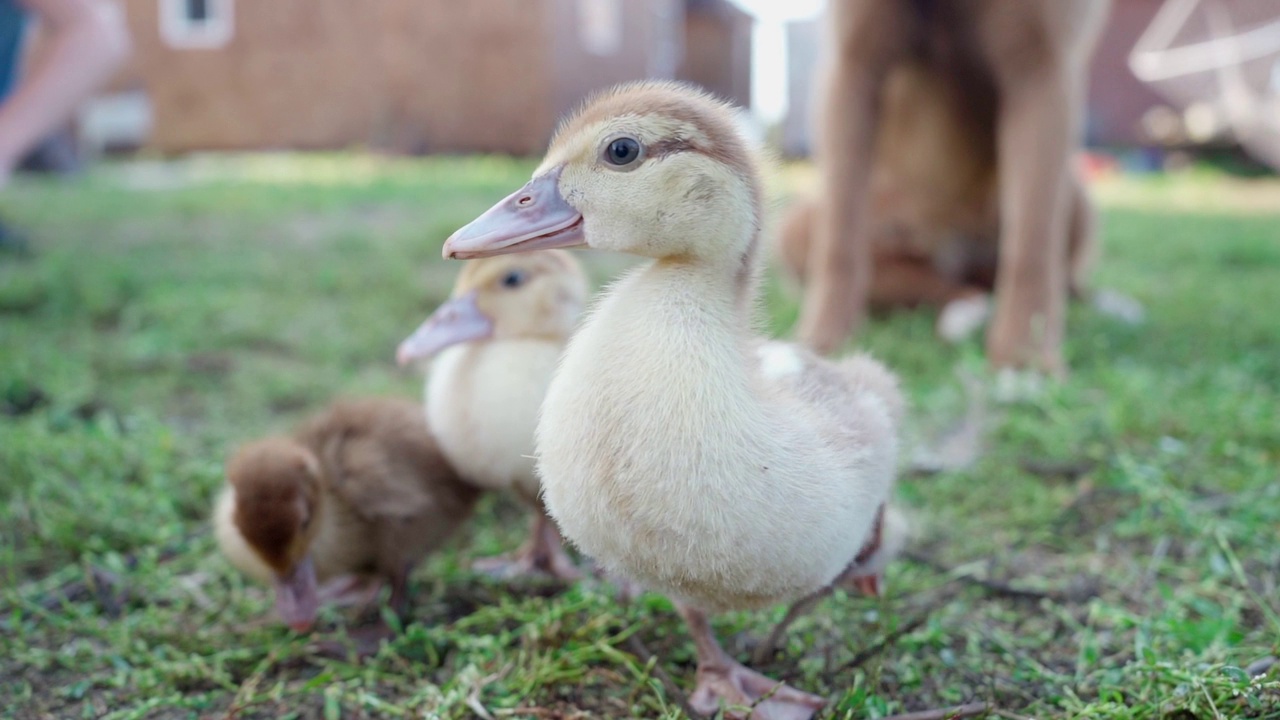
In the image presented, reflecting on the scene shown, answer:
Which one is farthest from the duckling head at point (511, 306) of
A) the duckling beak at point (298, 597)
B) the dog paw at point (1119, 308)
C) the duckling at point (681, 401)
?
the dog paw at point (1119, 308)

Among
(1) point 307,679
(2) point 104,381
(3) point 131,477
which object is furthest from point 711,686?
(2) point 104,381

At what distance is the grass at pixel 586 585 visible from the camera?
1696 mm

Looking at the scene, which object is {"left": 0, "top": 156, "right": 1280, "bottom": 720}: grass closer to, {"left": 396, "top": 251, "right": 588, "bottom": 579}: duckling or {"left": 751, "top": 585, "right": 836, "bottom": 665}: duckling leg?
{"left": 751, "top": 585, "right": 836, "bottom": 665}: duckling leg

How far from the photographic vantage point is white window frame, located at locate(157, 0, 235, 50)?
13.1 metres

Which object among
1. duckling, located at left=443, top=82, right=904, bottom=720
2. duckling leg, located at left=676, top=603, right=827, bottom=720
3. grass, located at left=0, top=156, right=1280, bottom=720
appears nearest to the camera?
duckling, located at left=443, top=82, right=904, bottom=720

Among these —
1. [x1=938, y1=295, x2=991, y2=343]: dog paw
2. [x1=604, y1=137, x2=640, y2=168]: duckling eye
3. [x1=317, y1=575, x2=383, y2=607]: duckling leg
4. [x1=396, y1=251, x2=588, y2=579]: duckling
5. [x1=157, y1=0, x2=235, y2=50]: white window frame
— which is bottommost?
[x1=317, y1=575, x2=383, y2=607]: duckling leg

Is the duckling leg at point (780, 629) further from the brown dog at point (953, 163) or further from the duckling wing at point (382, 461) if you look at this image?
the brown dog at point (953, 163)

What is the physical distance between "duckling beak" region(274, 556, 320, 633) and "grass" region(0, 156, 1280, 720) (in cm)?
6

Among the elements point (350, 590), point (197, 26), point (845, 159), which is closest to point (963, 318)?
point (845, 159)

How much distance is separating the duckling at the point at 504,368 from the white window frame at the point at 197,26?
12.4 meters

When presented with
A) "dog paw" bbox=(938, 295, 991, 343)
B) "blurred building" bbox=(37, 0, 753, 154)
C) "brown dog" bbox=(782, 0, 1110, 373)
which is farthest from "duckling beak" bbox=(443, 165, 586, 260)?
"blurred building" bbox=(37, 0, 753, 154)

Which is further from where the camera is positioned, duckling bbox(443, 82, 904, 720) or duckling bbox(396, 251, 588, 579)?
duckling bbox(396, 251, 588, 579)

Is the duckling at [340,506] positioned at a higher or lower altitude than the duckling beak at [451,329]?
lower

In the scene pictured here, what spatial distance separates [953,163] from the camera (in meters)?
3.89
